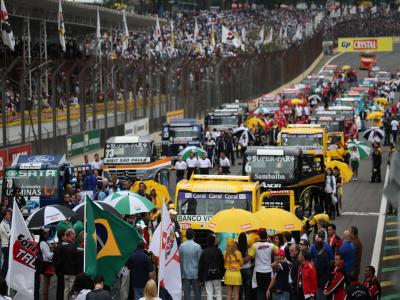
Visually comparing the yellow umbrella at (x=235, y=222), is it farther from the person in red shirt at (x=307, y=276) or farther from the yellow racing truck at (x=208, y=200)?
the yellow racing truck at (x=208, y=200)

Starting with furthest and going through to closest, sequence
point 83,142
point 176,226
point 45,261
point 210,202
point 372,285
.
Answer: point 83,142 < point 210,202 < point 176,226 < point 45,261 < point 372,285

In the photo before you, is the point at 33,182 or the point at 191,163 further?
the point at 191,163

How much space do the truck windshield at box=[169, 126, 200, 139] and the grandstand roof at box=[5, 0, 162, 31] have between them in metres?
15.7

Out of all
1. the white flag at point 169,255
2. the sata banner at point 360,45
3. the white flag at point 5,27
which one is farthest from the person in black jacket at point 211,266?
the sata banner at point 360,45

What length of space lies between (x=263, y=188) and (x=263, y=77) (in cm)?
6710

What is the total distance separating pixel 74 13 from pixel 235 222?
189ft

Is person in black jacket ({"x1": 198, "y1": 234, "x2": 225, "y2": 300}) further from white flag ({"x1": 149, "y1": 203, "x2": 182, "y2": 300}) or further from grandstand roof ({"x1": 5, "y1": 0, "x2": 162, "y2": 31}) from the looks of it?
grandstand roof ({"x1": 5, "y1": 0, "x2": 162, "y2": 31})

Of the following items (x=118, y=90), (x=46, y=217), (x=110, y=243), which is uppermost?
(x=110, y=243)

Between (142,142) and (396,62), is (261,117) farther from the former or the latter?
(396,62)

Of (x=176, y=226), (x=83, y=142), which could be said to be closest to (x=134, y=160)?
(x=83, y=142)

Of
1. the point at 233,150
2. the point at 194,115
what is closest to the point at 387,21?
the point at 194,115

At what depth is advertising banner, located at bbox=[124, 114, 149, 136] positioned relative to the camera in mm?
54781

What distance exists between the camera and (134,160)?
38812 mm

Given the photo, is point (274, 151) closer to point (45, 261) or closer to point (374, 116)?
point (45, 261)
